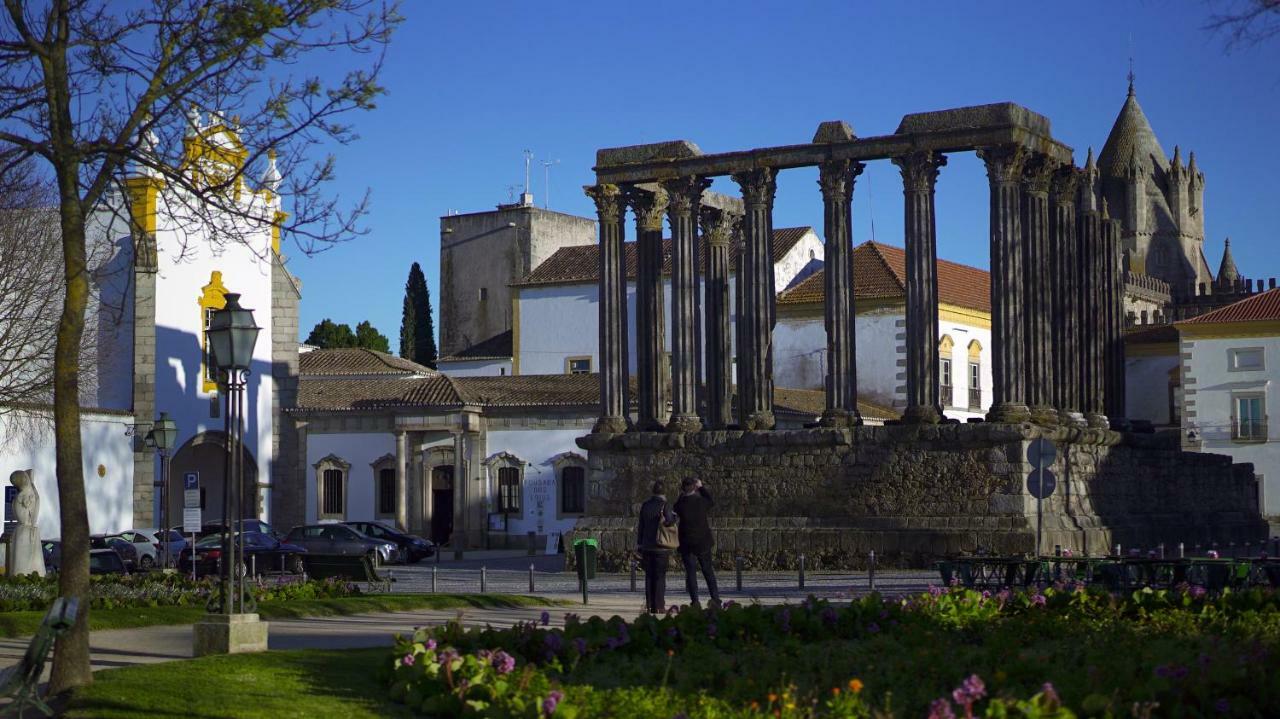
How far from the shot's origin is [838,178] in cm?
3647

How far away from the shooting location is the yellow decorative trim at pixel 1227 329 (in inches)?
2506

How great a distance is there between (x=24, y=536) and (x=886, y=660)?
56.4 feet

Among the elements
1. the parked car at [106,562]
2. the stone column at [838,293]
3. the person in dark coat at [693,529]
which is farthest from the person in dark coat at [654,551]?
the stone column at [838,293]

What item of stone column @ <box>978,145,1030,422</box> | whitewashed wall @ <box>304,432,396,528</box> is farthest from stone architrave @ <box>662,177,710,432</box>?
whitewashed wall @ <box>304,432,396,528</box>

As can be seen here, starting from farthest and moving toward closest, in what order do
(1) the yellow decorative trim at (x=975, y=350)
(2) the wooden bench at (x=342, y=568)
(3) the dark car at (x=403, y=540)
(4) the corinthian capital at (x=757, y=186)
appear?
(1) the yellow decorative trim at (x=975, y=350)
(3) the dark car at (x=403, y=540)
(4) the corinthian capital at (x=757, y=186)
(2) the wooden bench at (x=342, y=568)

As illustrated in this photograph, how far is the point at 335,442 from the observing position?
55.2m

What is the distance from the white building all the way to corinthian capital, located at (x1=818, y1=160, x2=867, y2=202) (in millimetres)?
31649

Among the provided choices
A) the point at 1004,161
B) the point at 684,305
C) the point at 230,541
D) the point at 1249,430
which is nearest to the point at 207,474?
the point at 684,305

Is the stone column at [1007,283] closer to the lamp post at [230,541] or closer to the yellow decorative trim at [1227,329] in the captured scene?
the lamp post at [230,541]

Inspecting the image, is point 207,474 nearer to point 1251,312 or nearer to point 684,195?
point 684,195

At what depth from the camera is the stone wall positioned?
34156mm

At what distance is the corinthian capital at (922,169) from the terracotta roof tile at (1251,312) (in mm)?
32012

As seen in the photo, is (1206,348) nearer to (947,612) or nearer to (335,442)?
(335,442)

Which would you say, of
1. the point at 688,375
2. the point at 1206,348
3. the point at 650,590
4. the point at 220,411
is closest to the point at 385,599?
the point at 650,590
